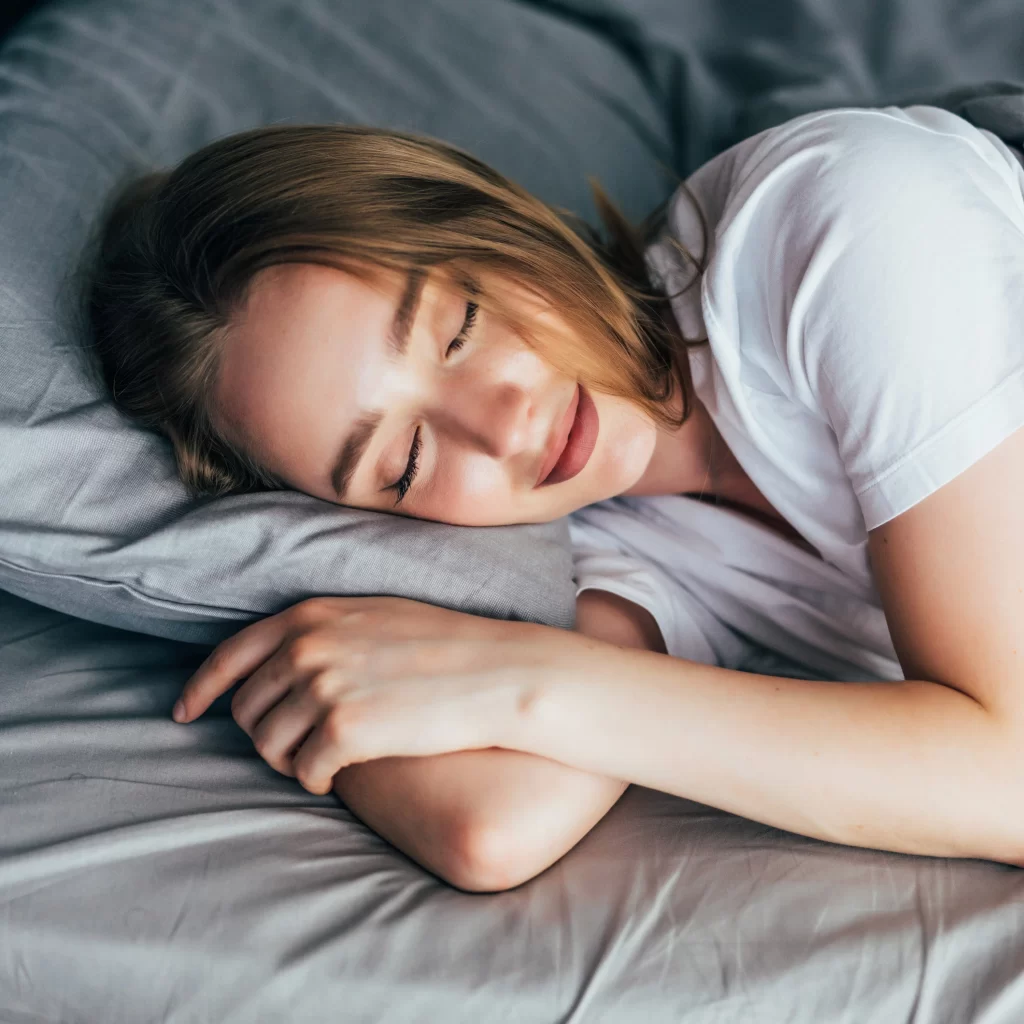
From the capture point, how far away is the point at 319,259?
0.85 meters

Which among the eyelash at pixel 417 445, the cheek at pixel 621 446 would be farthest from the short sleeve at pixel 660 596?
the eyelash at pixel 417 445

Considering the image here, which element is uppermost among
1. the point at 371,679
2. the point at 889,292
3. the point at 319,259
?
the point at 889,292

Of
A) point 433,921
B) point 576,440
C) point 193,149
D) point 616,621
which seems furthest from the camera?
point 193,149

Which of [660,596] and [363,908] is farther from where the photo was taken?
[660,596]

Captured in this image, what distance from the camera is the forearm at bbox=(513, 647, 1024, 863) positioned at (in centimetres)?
73

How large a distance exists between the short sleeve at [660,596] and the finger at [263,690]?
1.19ft

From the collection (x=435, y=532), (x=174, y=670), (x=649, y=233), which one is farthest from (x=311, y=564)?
(x=649, y=233)

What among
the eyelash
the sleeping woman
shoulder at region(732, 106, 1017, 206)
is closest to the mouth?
the sleeping woman

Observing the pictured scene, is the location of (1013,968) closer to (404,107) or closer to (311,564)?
(311,564)

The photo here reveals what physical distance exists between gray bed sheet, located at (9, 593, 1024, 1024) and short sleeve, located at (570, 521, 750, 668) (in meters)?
0.28

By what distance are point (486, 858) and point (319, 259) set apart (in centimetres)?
54

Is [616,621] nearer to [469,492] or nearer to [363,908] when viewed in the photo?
[469,492]

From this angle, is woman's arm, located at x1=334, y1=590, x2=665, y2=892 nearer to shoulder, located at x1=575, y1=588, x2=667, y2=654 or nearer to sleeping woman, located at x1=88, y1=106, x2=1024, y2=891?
sleeping woman, located at x1=88, y1=106, x2=1024, y2=891

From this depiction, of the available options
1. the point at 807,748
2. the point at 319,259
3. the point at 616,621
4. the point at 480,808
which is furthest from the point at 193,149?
the point at 807,748
